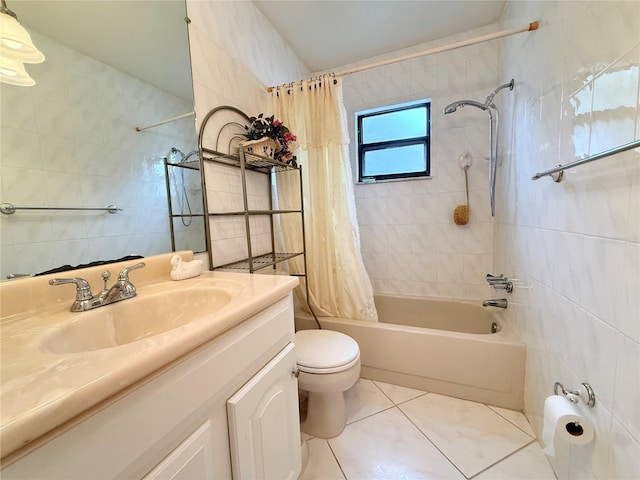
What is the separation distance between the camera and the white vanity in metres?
0.37

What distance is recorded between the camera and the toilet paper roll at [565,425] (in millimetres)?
828

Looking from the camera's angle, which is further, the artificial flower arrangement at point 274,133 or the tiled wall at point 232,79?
the artificial flower arrangement at point 274,133

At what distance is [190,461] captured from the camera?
571 millimetres

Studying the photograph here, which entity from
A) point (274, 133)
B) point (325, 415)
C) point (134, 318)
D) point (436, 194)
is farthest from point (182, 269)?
point (436, 194)

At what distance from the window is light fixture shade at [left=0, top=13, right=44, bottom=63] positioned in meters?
2.09

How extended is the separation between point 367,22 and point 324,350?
86.1 inches

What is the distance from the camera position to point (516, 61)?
1.58 metres

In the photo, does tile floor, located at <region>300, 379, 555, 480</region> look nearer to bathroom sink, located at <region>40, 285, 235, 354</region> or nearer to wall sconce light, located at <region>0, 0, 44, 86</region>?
bathroom sink, located at <region>40, 285, 235, 354</region>

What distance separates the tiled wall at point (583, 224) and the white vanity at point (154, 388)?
3.19ft

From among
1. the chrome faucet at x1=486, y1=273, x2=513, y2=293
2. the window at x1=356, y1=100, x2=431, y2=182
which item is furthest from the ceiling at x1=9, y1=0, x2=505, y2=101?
the chrome faucet at x1=486, y1=273, x2=513, y2=293

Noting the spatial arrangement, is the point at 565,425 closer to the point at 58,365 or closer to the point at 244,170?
the point at 58,365

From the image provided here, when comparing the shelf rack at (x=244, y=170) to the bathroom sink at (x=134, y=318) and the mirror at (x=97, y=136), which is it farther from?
the bathroom sink at (x=134, y=318)

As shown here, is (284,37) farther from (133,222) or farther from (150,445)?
(150,445)

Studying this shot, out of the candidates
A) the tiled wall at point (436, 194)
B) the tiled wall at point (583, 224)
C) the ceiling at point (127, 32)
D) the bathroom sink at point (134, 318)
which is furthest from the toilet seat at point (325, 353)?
the ceiling at point (127, 32)
